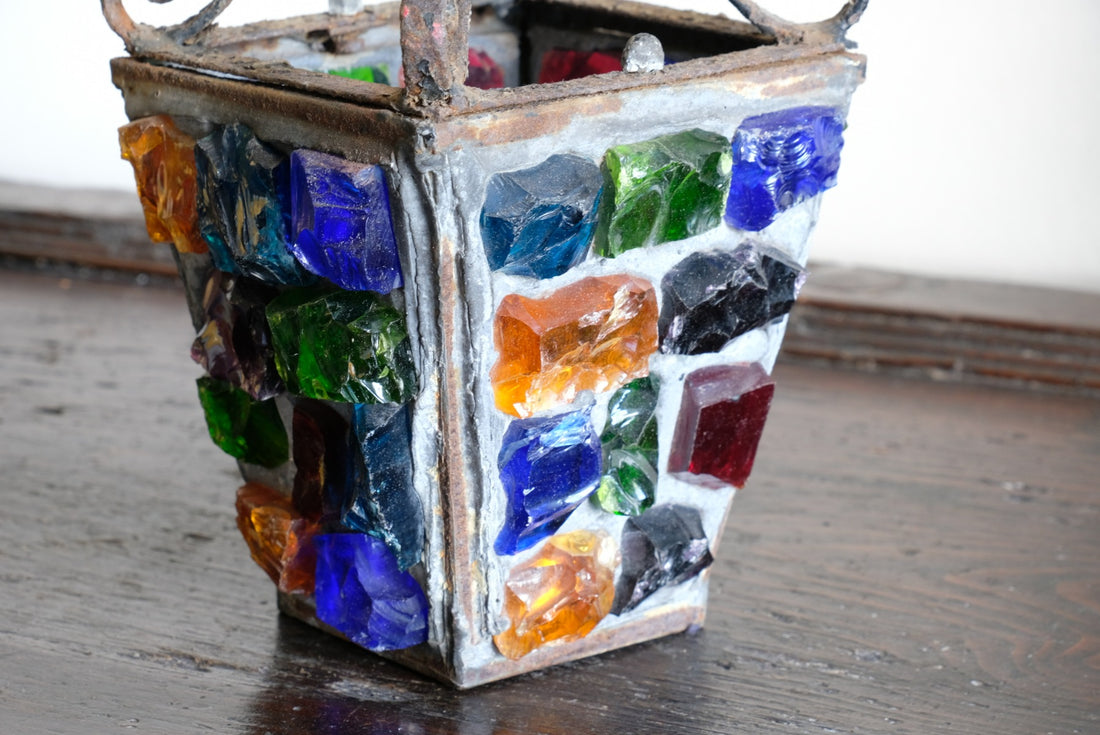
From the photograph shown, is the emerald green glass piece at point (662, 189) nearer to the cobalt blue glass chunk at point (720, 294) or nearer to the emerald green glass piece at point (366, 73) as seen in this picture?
the cobalt blue glass chunk at point (720, 294)

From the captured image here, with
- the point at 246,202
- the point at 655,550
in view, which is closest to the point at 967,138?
the point at 655,550

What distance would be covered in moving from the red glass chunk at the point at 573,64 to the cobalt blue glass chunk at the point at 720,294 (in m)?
0.15

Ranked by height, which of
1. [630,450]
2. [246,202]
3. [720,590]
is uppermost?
[246,202]

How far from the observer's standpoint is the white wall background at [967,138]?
38.7 inches

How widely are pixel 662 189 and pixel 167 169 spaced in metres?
0.19

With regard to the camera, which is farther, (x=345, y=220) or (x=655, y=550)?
(x=655, y=550)

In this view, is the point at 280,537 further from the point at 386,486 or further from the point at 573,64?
the point at 573,64

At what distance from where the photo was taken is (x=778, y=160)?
575 mm

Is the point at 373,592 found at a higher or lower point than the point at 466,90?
lower

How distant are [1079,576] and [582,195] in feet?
1.13

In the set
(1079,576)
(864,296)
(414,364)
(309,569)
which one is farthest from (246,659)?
(864,296)

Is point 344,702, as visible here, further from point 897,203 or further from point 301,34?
point 897,203

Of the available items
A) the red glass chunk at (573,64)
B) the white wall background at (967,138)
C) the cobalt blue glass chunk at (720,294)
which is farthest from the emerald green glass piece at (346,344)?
the white wall background at (967,138)

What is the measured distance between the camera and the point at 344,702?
1.92ft
